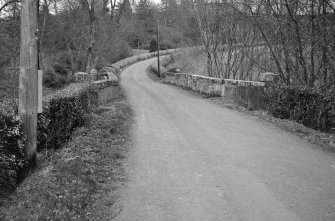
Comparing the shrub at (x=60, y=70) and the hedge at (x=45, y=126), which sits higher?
the shrub at (x=60, y=70)

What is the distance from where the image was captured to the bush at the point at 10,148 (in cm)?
609

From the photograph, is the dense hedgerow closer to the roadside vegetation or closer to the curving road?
the roadside vegetation

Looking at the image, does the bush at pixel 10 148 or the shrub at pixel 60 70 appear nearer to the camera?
the bush at pixel 10 148

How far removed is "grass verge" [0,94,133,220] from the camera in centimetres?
514

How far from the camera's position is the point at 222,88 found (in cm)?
1962

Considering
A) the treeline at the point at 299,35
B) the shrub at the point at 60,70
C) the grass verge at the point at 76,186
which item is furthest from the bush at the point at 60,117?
the shrub at the point at 60,70

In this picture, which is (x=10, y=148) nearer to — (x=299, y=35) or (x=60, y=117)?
(x=60, y=117)

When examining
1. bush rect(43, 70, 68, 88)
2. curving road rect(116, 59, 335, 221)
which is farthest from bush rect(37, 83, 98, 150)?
bush rect(43, 70, 68, 88)

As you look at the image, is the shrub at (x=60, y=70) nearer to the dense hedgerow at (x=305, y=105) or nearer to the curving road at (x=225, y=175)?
the curving road at (x=225, y=175)

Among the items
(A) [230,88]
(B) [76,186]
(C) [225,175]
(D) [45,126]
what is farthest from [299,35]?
(B) [76,186]

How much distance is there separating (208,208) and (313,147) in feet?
16.0

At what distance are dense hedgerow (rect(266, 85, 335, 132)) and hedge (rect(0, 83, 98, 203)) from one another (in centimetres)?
674

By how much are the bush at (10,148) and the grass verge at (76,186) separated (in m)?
0.28

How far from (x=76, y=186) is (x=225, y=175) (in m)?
2.76
